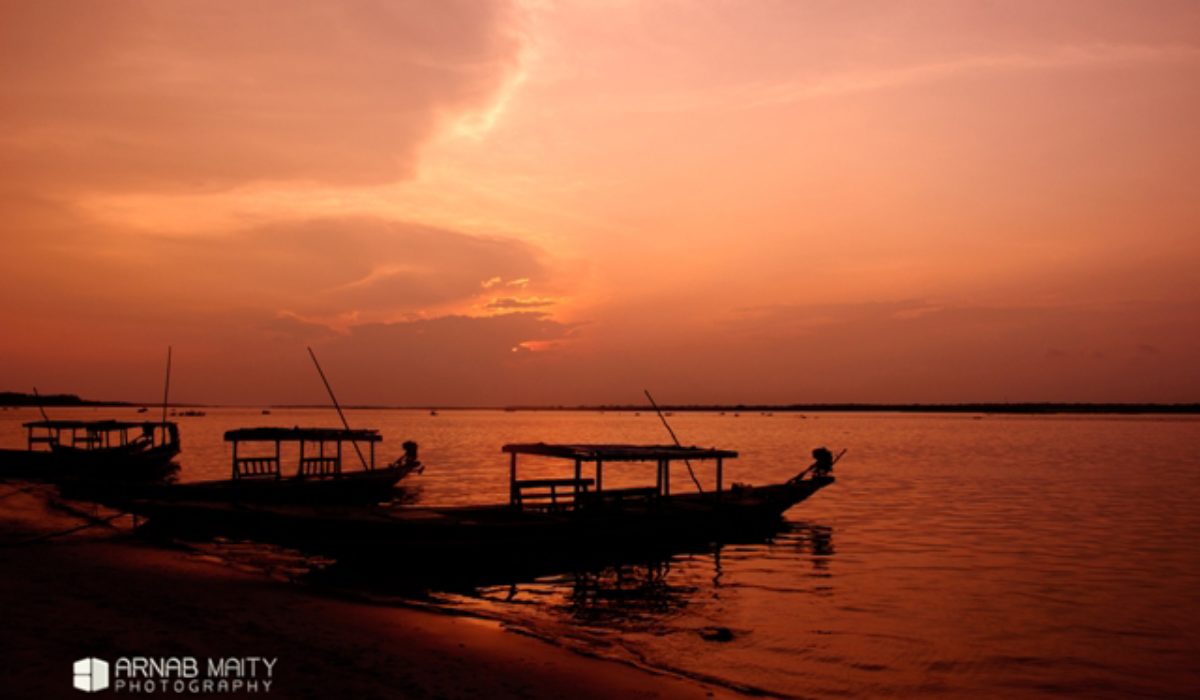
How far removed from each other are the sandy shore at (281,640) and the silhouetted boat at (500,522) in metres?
2.23

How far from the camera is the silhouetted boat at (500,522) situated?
18672mm

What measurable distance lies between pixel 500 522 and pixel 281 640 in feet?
30.7

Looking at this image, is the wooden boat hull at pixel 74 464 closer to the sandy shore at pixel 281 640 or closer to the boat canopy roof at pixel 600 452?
the sandy shore at pixel 281 640

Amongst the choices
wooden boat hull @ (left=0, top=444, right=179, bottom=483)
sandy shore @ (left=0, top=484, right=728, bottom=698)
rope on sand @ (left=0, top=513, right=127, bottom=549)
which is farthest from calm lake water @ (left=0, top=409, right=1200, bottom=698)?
wooden boat hull @ (left=0, top=444, right=179, bottom=483)

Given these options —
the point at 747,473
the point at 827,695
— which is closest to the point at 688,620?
the point at 827,695

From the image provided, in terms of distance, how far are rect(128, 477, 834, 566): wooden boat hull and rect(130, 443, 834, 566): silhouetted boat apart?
0.02 meters

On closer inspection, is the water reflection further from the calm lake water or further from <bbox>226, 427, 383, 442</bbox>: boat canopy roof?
<bbox>226, 427, 383, 442</bbox>: boat canopy roof

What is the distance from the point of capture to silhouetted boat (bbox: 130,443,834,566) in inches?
735

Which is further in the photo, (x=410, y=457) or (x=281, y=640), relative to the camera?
(x=410, y=457)

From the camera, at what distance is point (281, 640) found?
1152 centimetres

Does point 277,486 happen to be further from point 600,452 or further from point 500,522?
point 600,452

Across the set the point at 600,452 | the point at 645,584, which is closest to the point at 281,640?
the point at 645,584

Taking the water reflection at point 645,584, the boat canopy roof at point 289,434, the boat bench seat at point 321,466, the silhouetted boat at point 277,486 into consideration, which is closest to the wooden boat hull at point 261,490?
the silhouetted boat at point 277,486

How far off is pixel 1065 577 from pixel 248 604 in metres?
19.9
